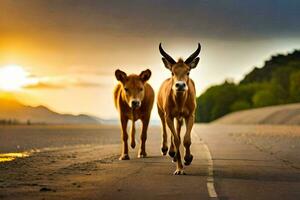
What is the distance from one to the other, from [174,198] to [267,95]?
13866 cm

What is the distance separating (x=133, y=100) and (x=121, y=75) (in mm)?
895

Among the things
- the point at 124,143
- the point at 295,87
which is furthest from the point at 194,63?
the point at 295,87

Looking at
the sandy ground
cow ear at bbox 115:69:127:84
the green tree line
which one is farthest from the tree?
cow ear at bbox 115:69:127:84

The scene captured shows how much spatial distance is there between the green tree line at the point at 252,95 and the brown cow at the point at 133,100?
12041 centimetres

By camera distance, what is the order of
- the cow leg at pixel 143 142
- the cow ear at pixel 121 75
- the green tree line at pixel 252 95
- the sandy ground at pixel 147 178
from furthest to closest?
1. the green tree line at pixel 252 95
2. the cow leg at pixel 143 142
3. the cow ear at pixel 121 75
4. the sandy ground at pixel 147 178

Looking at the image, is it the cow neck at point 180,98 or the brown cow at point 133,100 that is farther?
the brown cow at point 133,100

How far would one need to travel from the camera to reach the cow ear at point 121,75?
21562 mm

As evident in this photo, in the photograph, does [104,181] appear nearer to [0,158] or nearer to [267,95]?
[0,158]

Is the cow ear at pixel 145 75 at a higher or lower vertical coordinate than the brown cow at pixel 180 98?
higher

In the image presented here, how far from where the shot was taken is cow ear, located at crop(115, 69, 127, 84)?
849 inches

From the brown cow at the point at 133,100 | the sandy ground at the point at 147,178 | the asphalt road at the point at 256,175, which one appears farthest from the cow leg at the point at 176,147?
the brown cow at the point at 133,100

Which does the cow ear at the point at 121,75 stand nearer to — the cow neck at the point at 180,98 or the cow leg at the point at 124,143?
the cow leg at the point at 124,143

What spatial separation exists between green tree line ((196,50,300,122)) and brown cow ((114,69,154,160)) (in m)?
120

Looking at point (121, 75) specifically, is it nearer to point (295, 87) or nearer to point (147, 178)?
point (147, 178)
